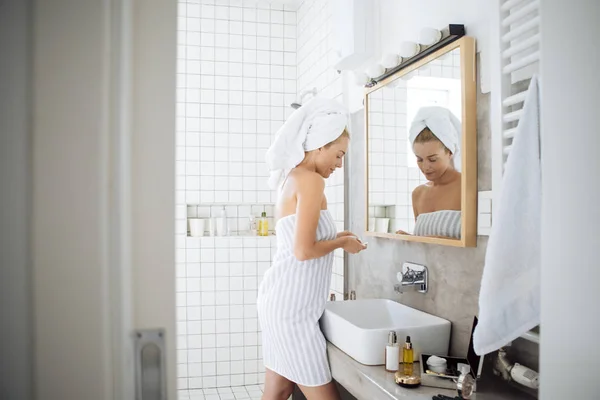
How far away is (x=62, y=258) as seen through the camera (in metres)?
0.50

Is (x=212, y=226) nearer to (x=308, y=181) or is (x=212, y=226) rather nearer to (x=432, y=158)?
(x=308, y=181)

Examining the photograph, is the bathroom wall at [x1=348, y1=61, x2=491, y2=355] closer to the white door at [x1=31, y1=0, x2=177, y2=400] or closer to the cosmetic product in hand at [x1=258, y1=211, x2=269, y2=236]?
the cosmetic product in hand at [x1=258, y1=211, x2=269, y2=236]

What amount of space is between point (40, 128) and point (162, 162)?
12 centimetres

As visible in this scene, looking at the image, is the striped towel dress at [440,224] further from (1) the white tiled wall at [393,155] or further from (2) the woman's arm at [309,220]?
(2) the woman's arm at [309,220]

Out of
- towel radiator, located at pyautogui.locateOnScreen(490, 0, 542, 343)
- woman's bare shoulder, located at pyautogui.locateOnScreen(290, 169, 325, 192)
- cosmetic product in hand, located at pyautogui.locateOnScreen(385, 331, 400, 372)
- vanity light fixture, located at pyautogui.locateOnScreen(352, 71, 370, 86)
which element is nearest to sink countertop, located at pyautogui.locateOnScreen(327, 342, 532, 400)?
cosmetic product in hand, located at pyautogui.locateOnScreen(385, 331, 400, 372)

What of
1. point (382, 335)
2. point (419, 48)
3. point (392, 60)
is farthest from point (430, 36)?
point (382, 335)

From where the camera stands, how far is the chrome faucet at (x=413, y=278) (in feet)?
6.78

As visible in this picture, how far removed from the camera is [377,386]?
1569 mm

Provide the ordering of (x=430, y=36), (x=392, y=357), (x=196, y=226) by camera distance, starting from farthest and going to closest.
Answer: (x=196, y=226)
(x=430, y=36)
(x=392, y=357)

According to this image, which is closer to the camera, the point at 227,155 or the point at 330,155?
the point at 330,155

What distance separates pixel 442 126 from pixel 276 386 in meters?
1.30

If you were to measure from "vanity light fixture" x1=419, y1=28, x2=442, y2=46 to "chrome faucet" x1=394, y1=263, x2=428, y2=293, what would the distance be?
92 cm

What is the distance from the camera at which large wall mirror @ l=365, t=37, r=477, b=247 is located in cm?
175

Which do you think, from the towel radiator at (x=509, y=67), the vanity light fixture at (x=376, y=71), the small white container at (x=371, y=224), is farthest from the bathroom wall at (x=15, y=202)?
the small white container at (x=371, y=224)
